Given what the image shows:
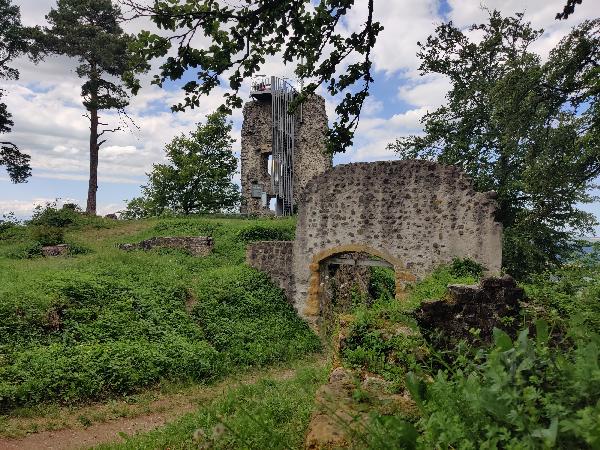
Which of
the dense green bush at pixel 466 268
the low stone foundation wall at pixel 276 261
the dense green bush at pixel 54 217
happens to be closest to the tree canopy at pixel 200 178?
the dense green bush at pixel 54 217

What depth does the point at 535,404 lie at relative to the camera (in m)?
2.02

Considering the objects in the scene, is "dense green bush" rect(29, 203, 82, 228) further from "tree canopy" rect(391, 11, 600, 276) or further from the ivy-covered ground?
"tree canopy" rect(391, 11, 600, 276)

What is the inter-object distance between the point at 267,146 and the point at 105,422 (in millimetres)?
21532

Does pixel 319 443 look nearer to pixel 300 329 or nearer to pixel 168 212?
pixel 300 329

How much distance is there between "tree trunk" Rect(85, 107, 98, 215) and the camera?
26453 mm

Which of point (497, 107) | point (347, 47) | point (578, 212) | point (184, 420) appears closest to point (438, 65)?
point (497, 107)

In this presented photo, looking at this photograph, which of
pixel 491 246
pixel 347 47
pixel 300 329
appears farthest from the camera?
pixel 300 329

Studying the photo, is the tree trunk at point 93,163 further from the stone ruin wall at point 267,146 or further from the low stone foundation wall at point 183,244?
the low stone foundation wall at point 183,244

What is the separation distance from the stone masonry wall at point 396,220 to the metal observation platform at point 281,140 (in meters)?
15.3

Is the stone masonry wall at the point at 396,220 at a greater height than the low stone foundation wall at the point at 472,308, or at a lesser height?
greater

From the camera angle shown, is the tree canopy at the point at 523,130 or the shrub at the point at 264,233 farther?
the shrub at the point at 264,233

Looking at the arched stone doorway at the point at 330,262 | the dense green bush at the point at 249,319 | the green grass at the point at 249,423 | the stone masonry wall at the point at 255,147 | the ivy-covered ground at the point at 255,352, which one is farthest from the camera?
the stone masonry wall at the point at 255,147

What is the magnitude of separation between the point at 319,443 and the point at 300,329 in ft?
29.9

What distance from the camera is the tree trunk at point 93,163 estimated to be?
26.5 meters
